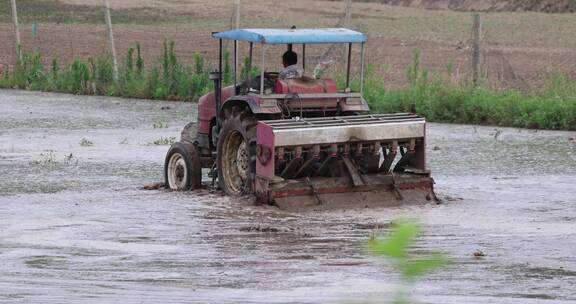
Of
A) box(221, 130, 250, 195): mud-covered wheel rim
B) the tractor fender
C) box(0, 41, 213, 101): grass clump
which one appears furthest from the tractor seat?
box(0, 41, 213, 101): grass clump

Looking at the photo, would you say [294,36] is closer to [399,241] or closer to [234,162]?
[234,162]

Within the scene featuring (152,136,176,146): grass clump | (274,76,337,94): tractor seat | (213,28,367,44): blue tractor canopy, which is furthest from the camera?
(152,136,176,146): grass clump

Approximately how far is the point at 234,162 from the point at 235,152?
11 cm

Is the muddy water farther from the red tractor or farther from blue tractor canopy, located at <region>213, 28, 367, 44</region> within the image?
Result: blue tractor canopy, located at <region>213, 28, 367, 44</region>

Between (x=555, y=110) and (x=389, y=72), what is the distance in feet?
31.2

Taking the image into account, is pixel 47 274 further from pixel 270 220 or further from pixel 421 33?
pixel 421 33

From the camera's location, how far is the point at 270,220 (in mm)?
11773

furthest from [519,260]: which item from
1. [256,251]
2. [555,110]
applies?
[555,110]

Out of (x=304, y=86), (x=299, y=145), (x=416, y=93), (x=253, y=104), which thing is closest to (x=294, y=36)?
(x=304, y=86)

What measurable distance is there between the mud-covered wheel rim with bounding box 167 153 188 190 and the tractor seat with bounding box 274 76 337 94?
4.82ft

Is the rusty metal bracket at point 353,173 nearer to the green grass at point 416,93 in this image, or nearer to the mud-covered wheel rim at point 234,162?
the mud-covered wheel rim at point 234,162

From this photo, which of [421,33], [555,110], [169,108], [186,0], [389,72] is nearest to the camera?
[555,110]

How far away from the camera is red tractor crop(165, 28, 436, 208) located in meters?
12.4

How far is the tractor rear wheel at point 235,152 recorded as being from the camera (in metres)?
13.1
